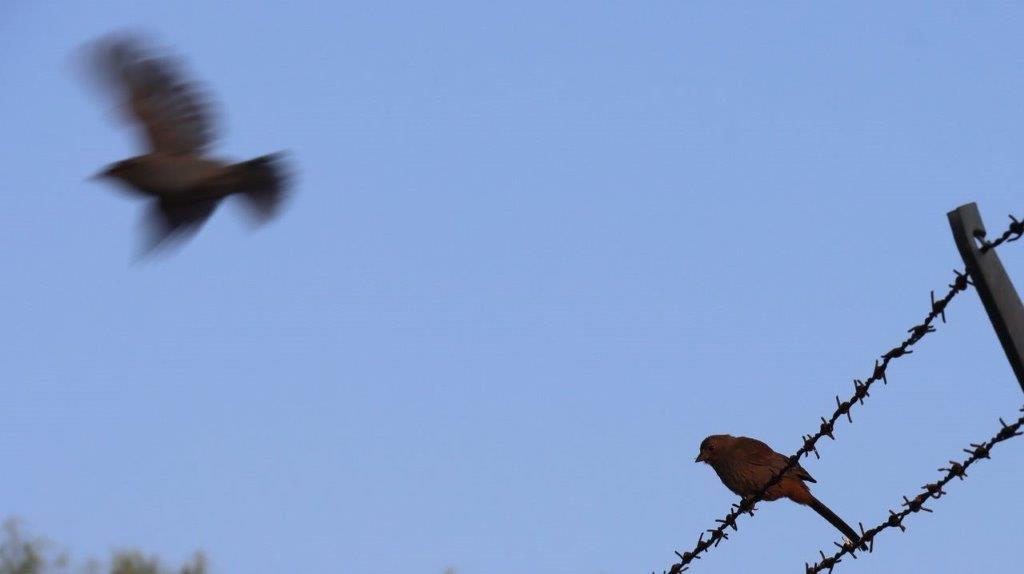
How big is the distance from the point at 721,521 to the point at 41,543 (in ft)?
69.3

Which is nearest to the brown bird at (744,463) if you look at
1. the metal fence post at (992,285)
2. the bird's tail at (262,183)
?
the bird's tail at (262,183)

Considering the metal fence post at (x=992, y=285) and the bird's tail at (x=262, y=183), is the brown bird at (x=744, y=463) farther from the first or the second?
the metal fence post at (x=992, y=285)

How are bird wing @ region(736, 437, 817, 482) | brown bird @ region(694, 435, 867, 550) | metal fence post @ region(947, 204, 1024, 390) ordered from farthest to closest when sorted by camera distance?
bird wing @ region(736, 437, 817, 482), brown bird @ region(694, 435, 867, 550), metal fence post @ region(947, 204, 1024, 390)

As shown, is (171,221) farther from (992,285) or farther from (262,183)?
(992,285)

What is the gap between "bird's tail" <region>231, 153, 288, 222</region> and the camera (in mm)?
6664

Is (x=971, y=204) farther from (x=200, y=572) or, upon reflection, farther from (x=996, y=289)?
(x=200, y=572)

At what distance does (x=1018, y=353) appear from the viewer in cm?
342

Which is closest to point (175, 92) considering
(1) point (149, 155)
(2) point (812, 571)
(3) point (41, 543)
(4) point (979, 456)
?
(1) point (149, 155)

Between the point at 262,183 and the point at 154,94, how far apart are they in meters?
0.67

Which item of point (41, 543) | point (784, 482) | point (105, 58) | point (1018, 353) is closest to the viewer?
point (1018, 353)

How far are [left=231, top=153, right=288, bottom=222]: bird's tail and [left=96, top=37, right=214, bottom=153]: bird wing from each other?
9.6 inches

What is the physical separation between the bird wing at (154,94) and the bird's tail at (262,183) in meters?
0.24

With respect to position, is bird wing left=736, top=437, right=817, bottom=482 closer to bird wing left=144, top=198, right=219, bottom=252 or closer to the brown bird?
the brown bird

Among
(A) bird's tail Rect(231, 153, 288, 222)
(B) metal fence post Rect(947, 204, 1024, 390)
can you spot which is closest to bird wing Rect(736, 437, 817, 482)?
(A) bird's tail Rect(231, 153, 288, 222)
